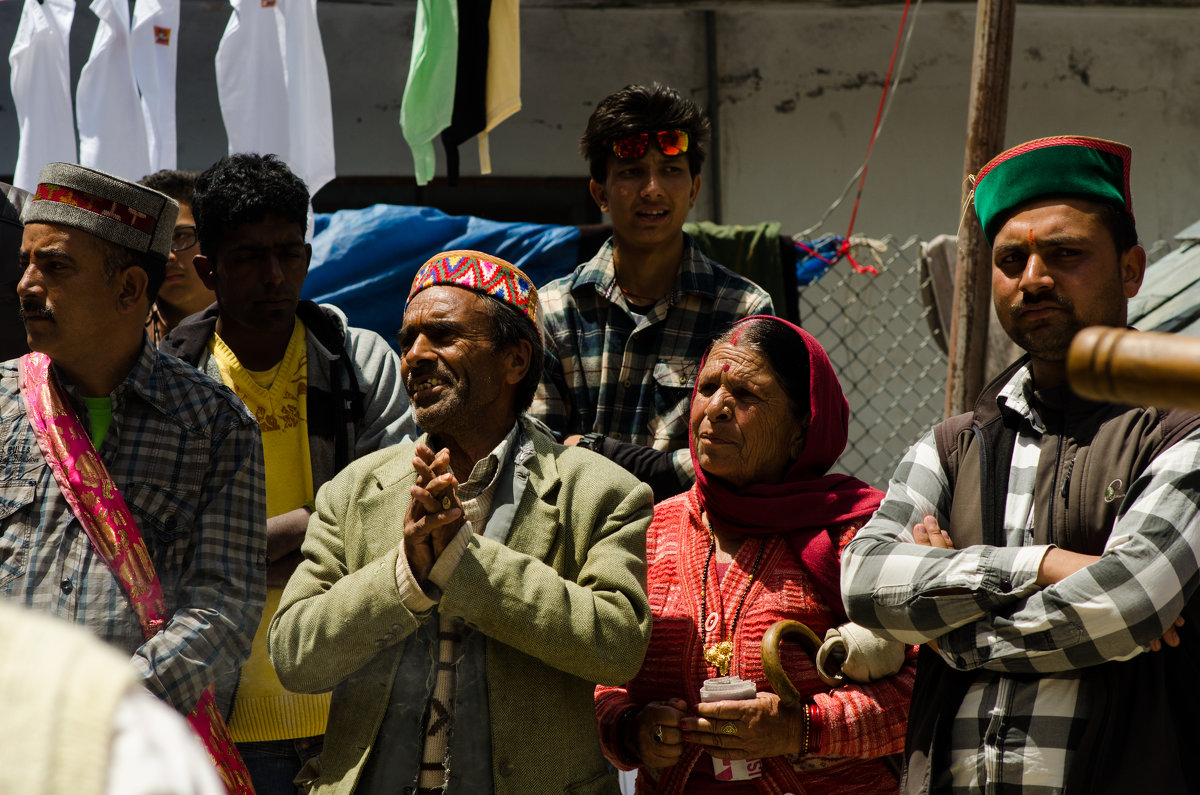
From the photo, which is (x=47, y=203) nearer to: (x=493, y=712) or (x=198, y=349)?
(x=198, y=349)

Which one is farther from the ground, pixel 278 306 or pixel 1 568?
pixel 278 306

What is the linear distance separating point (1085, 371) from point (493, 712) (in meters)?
1.77

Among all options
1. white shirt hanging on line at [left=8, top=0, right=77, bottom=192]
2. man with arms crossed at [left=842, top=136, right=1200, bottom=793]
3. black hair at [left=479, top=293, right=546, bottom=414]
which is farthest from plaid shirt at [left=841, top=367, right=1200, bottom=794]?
white shirt hanging on line at [left=8, top=0, right=77, bottom=192]

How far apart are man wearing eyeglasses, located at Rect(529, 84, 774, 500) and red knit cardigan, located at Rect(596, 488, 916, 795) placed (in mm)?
556

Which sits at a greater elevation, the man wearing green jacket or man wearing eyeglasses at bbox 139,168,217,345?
A: man wearing eyeglasses at bbox 139,168,217,345

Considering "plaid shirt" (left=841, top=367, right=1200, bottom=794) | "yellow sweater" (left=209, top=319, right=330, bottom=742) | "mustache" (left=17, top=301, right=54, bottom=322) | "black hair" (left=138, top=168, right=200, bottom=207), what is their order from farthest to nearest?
"black hair" (left=138, top=168, right=200, bottom=207), "yellow sweater" (left=209, top=319, right=330, bottom=742), "mustache" (left=17, top=301, right=54, bottom=322), "plaid shirt" (left=841, top=367, right=1200, bottom=794)

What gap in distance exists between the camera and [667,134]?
13.6 ft

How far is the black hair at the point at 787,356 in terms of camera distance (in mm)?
3270

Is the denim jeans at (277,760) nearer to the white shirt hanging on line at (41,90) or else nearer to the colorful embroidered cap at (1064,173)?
the colorful embroidered cap at (1064,173)

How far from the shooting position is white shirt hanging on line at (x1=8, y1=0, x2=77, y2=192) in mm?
5207

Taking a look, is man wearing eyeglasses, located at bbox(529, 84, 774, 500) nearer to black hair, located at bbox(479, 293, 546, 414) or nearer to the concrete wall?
black hair, located at bbox(479, 293, 546, 414)

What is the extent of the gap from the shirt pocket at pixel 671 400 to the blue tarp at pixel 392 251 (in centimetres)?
189

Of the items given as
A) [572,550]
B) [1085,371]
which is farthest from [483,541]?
[1085,371]

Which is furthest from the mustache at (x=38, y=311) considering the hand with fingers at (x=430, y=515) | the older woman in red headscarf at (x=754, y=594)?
the older woman in red headscarf at (x=754, y=594)
